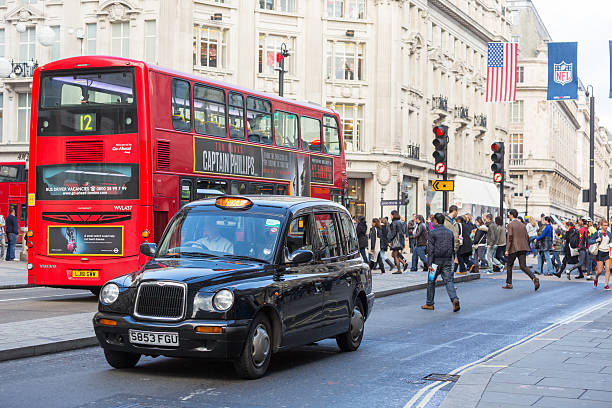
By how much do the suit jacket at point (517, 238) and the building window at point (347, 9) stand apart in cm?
3376

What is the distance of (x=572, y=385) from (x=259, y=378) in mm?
2886

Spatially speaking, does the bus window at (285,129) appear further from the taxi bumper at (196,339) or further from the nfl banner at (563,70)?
the nfl banner at (563,70)

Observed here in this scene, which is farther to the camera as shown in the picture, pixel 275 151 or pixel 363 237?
pixel 363 237

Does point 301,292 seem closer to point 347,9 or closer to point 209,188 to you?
point 209,188

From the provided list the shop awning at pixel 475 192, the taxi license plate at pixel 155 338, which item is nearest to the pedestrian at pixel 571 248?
the taxi license plate at pixel 155 338

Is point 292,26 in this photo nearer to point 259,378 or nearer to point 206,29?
point 206,29

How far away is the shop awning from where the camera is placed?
66312mm

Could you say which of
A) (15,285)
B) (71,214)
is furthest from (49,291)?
(71,214)

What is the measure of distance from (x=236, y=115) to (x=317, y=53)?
116 feet

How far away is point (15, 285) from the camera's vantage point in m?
21.1

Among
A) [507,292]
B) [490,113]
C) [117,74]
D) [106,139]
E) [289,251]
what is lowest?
[507,292]

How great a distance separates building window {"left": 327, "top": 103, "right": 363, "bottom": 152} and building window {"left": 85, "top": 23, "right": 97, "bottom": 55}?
14.2 m

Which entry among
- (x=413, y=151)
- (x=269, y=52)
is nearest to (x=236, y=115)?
(x=269, y=52)

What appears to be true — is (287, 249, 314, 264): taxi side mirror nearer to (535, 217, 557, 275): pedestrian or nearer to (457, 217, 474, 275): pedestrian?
(457, 217, 474, 275): pedestrian
